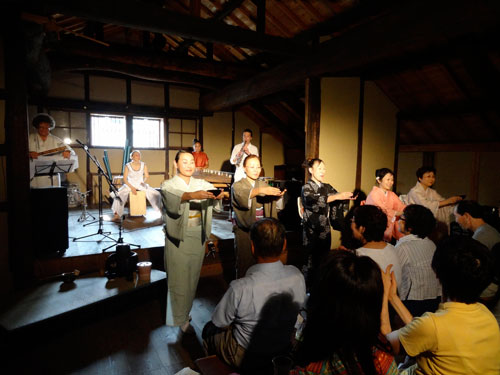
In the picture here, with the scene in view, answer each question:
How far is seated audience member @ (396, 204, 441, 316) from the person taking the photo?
2.70m

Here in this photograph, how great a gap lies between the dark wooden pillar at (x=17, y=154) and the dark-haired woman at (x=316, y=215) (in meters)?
3.64

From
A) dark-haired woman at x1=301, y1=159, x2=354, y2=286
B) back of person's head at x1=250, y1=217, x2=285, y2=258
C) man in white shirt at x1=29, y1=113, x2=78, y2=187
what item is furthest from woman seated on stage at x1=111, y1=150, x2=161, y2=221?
back of person's head at x1=250, y1=217, x2=285, y2=258

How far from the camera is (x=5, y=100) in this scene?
4043mm

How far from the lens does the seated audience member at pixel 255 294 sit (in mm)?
1897

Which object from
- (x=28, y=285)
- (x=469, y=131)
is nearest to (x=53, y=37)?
(x=28, y=285)

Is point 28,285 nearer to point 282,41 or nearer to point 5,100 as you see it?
point 5,100

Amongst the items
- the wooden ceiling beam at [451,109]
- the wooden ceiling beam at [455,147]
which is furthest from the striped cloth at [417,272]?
the wooden ceiling beam at [455,147]

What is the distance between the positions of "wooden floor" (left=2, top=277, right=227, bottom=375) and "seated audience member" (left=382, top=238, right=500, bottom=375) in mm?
2161

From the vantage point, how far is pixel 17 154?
408cm

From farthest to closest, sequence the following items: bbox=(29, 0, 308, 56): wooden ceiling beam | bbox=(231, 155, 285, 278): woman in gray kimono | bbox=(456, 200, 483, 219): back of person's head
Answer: bbox=(29, 0, 308, 56): wooden ceiling beam → bbox=(231, 155, 285, 278): woman in gray kimono → bbox=(456, 200, 483, 219): back of person's head

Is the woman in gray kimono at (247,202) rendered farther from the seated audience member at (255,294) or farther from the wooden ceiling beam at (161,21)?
the wooden ceiling beam at (161,21)

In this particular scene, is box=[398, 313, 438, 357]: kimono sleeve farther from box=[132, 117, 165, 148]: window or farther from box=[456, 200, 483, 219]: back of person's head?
box=[132, 117, 165, 148]: window

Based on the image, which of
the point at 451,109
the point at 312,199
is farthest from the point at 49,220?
the point at 451,109

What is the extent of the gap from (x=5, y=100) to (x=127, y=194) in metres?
3.63
